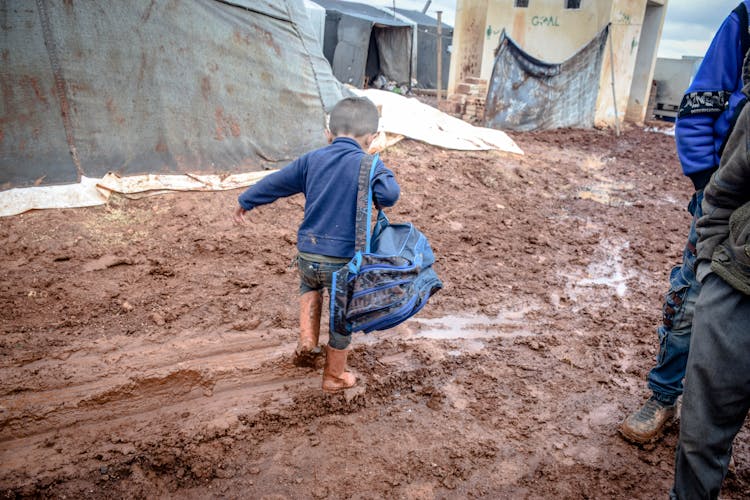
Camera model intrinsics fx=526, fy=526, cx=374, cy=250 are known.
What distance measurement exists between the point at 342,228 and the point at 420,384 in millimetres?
1012

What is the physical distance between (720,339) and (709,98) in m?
1.03

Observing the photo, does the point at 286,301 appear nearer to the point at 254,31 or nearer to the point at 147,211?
the point at 147,211

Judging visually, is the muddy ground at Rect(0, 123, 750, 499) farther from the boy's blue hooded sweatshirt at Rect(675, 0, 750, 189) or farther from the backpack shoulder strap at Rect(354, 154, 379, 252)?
the boy's blue hooded sweatshirt at Rect(675, 0, 750, 189)

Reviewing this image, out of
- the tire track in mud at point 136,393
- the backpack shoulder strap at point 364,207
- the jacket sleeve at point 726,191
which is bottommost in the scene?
the tire track in mud at point 136,393

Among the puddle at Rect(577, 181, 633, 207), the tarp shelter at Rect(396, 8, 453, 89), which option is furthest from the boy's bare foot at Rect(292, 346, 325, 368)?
the tarp shelter at Rect(396, 8, 453, 89)

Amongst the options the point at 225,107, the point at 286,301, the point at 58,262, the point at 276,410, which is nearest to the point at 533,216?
the point at 286,301

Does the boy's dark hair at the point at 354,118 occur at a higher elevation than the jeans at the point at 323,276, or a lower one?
higher

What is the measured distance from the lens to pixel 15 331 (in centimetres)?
324

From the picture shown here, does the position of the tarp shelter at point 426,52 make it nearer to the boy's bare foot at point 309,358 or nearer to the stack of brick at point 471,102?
the stack of brick at point 471,102

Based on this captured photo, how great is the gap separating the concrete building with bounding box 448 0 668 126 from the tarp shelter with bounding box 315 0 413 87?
396 cm

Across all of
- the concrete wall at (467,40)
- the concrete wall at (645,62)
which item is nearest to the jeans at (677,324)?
the concrete wall at (467,40)

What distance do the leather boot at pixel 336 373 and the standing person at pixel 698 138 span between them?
1.45 metres

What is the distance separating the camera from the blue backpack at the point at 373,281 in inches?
93.0

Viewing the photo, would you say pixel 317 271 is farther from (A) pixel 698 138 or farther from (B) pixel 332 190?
(A) pixel 698 138
